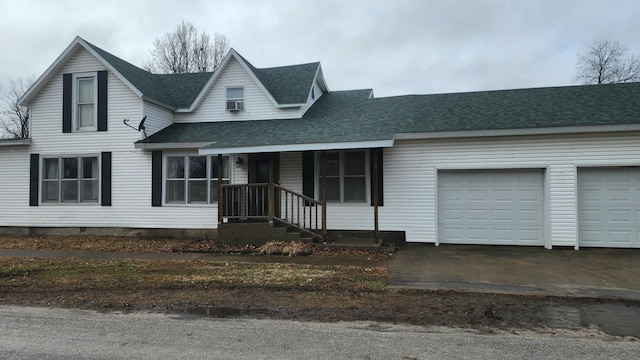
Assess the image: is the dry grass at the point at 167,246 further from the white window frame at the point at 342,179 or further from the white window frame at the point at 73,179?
the white window frame at the point at 342,179

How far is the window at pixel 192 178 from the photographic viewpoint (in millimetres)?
13227

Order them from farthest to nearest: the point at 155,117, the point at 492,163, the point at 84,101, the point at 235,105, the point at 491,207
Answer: the point at 235,105 → the point at 155,117 → the point at 84,101 → the point at 491,207 → the point at 492,163

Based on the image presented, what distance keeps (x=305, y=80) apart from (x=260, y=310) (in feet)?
37.4

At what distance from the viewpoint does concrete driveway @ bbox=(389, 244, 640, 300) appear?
6918mm

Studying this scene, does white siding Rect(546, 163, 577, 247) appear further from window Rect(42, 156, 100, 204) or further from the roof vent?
window Rect(42, 156, 100, 204)

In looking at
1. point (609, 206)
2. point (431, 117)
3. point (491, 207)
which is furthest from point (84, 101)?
point (609, 206)

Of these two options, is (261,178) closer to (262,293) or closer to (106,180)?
(106,180)

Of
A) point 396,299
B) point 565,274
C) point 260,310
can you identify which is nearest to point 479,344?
point 396,299

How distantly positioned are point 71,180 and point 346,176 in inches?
370

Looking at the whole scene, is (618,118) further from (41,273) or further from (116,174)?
(116,174)

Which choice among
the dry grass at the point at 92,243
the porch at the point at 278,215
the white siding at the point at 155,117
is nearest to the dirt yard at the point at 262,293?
the porch at the point at 278,215

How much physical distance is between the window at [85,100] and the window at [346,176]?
8156 mm

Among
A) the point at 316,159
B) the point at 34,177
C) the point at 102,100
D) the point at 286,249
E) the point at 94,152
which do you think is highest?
the point at 102,100

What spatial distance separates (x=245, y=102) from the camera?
578 inches
